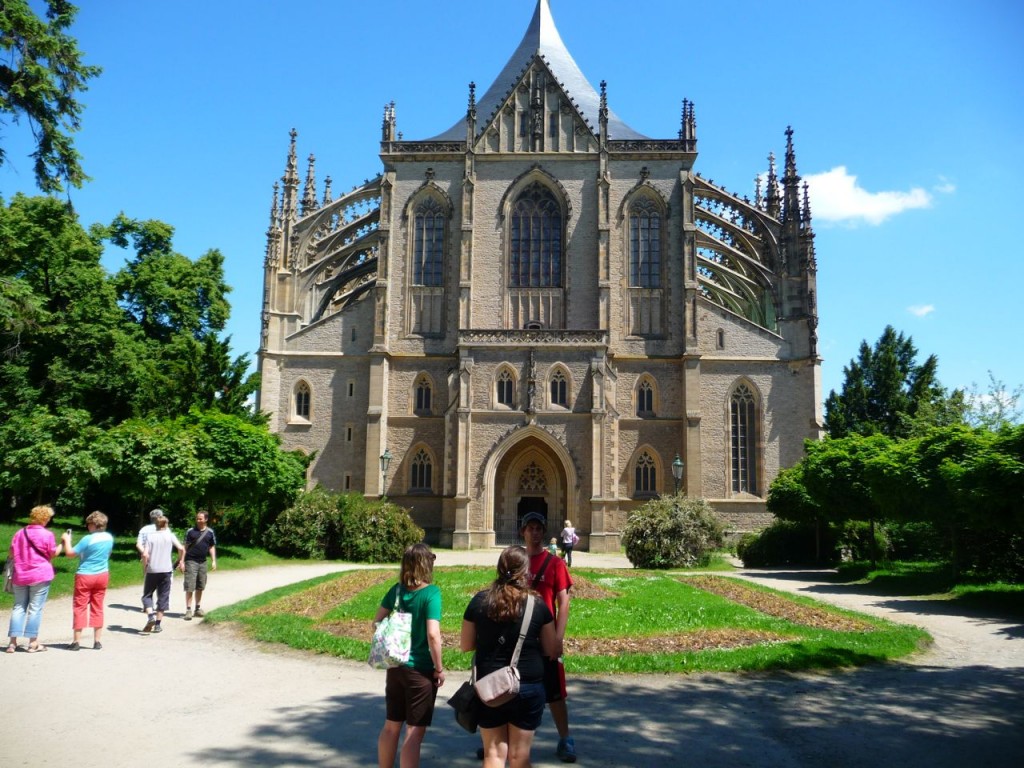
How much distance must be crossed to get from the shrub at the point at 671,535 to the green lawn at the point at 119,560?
11.9 m

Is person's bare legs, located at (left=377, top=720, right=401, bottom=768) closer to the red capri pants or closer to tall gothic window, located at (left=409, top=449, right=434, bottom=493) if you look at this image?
the red capri pants

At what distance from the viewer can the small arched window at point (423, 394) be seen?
37250 mm

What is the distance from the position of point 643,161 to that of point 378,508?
22549 millimetres

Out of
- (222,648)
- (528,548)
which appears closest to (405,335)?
(222,648)

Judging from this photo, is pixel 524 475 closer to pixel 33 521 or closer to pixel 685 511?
pixel 685 511

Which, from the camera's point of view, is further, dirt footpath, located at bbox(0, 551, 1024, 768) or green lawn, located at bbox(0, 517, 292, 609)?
green lawn, located at bbox(0, 517, 292, 609)

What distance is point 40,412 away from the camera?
23.0 m

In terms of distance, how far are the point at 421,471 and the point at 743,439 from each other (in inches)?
615

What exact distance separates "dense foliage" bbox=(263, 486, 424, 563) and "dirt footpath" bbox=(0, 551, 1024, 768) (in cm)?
1512

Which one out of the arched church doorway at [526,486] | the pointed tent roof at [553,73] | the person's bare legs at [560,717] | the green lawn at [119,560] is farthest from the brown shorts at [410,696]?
the pointed tent roof at [553,73]

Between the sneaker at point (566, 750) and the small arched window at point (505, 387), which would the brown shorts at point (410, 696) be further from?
the small arched window at point (505, 387)

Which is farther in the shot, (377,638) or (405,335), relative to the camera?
(405,335)

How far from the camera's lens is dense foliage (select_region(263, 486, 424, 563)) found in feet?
86.3

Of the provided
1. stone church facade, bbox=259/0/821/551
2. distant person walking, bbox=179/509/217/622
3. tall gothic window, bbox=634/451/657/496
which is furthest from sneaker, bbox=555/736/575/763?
tall gothic window, bbox=634/451/657/496
